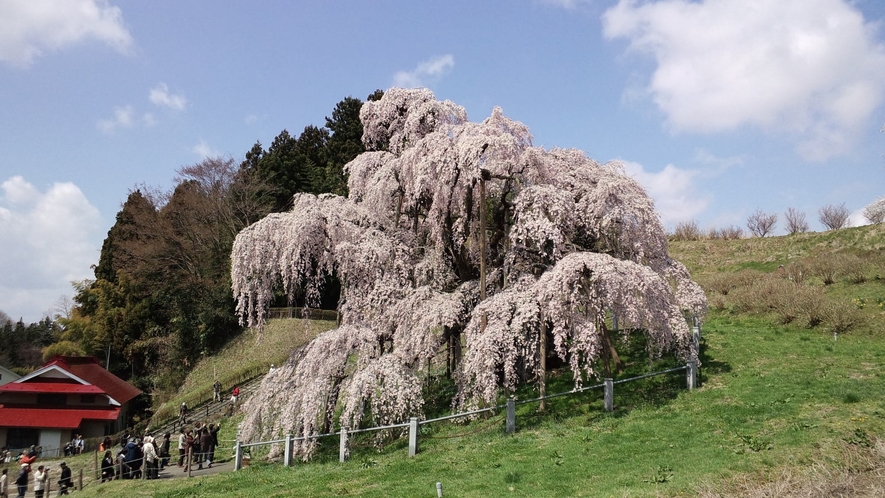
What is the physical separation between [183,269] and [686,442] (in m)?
45.6

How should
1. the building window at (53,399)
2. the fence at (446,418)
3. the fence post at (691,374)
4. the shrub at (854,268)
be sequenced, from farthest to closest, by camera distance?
the building window at (53,399) → the shrub at (854,268) → the fence post at (691,374) → the fence at (446,418)

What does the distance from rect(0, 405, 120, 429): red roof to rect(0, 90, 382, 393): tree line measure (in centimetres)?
783

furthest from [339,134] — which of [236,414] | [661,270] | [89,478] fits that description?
[661,270]

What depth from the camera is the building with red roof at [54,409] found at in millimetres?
36094

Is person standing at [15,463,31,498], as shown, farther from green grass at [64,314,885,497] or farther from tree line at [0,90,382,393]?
tree line at [0,90,382,393]

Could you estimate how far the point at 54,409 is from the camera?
3734cm

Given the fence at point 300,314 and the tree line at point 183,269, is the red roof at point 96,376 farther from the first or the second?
the fence at point 300,314

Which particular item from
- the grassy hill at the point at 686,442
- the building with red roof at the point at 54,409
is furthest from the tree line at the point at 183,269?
the grassy hill at the point at 686,442

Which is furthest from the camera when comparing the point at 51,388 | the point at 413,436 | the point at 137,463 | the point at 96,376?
the point at 96,376

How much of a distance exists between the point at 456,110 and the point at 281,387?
11.5 metres

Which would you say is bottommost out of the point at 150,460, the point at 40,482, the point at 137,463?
the point at 40,482

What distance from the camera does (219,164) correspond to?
2087 inches

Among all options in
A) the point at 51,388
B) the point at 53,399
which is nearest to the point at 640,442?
the point at 51,388

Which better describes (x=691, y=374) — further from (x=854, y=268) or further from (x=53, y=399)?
(x=53, y=399)
